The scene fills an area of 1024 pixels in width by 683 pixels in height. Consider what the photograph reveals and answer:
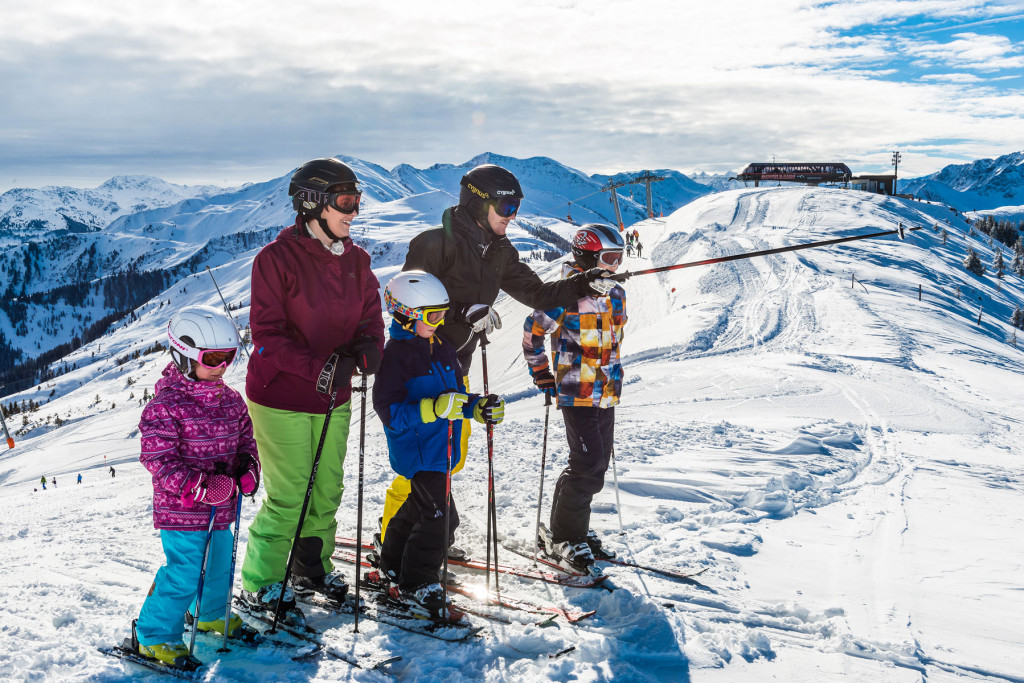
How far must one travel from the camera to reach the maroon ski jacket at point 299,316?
3.85 metres

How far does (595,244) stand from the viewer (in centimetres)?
497

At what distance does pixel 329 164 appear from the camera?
4.05 meters

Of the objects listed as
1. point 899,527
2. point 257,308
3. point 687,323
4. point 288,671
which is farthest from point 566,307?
point 687,323

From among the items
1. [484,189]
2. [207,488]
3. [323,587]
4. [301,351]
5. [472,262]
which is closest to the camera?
[207,488]

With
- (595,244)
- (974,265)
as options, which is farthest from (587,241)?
(974,265)

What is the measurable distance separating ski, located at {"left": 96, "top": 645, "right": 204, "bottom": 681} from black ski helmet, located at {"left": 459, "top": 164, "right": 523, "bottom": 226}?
10.8ft

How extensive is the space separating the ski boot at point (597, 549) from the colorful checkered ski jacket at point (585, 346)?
106 cm

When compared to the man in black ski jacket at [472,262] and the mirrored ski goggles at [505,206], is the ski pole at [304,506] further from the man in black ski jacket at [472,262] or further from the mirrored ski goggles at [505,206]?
the mirrored ski goggles at [505,206]

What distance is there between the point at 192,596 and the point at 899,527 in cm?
533

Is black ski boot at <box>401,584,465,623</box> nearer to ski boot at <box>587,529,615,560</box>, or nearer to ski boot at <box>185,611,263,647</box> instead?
ski boot at <box>185,611,263,647</box>

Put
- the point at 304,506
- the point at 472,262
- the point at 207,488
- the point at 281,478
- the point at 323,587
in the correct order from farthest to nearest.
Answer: the point at 472,262
the point at 323,587
the point at 281,478
the point at 304,506
the point at 207,488

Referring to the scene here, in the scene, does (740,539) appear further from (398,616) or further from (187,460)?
(187,460)

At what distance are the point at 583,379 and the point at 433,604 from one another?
1.88 metres

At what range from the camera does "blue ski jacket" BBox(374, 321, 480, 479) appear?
400cm
